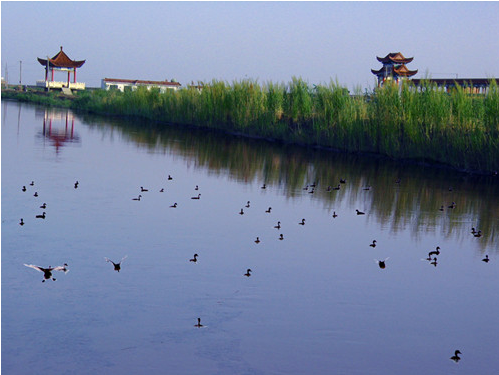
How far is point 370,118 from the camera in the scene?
26.6m

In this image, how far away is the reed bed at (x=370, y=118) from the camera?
22516mm

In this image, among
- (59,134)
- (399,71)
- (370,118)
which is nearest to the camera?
(370,118)

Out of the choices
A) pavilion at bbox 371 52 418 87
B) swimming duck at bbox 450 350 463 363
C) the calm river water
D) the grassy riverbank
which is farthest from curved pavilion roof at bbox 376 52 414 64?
swimming duck at bbox 450 350 463 363

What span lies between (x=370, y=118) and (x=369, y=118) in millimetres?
173

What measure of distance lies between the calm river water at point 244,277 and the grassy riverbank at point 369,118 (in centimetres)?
315

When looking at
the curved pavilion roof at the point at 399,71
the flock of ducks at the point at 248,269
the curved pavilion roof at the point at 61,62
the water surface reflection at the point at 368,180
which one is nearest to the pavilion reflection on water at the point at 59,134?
the water surface reflection at the point at 368,180

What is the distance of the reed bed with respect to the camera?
2252cm

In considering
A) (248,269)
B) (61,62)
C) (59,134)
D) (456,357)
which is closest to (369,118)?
(59,134)

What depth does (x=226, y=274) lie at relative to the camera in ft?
31.7

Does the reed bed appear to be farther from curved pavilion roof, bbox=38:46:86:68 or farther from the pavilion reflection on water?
curved pavilion roof, bbox=38:46:86:68

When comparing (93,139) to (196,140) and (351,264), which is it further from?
(351,264)

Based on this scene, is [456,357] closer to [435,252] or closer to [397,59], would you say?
[435,252]

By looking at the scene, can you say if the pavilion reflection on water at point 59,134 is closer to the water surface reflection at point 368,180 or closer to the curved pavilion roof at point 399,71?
the water surface reflection at point 368,180

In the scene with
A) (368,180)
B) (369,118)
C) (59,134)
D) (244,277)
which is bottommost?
(59,134)
